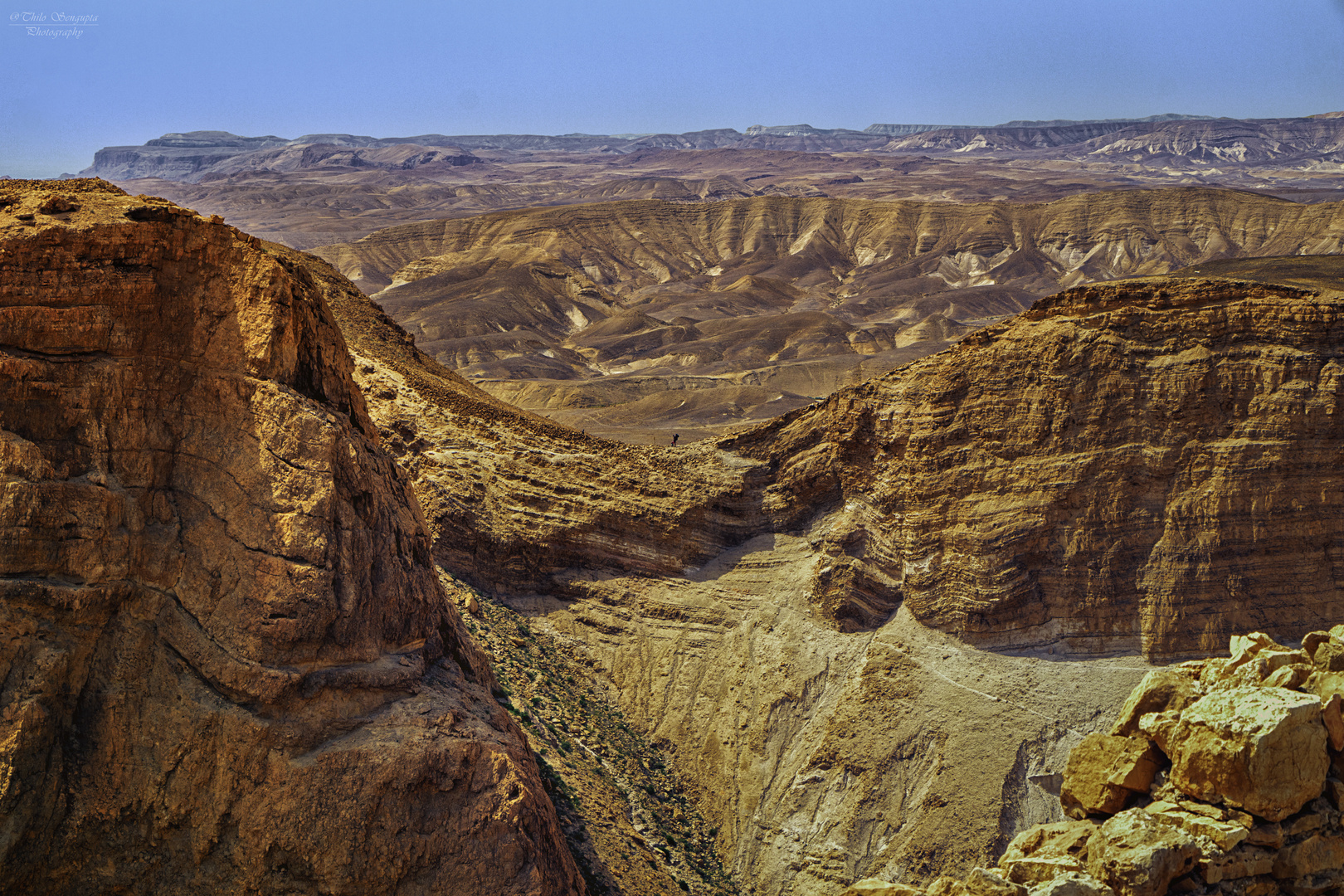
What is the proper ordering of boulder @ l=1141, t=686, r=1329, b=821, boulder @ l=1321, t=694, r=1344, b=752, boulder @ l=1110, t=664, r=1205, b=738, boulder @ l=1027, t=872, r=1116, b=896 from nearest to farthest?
boulder @ l=1027, t=872, r=1116, b=896, boulder @ l=1141, t=686, r=1329, b=821, boulder @ l=1321, t=694, r=1344, b=752, boulder @ l=1110, t=664, r=1205, b=738

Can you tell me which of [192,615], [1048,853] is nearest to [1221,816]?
[1048,853]

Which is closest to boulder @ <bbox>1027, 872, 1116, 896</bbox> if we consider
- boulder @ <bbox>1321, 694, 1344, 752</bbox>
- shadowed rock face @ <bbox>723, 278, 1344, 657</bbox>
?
boulder @ <bbox>1321, 694, 1344, 752</bbox>

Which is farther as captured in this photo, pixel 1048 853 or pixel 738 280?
pixel 738 280

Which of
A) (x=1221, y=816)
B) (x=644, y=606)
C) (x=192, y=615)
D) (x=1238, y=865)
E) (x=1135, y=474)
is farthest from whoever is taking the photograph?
(x=644, y=606)

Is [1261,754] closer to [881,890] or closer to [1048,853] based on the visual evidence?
[1048,853]

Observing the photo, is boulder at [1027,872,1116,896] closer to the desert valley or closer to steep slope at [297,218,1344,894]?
the desert valley

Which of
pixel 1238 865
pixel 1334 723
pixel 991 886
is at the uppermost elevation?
pixel 1334 723
